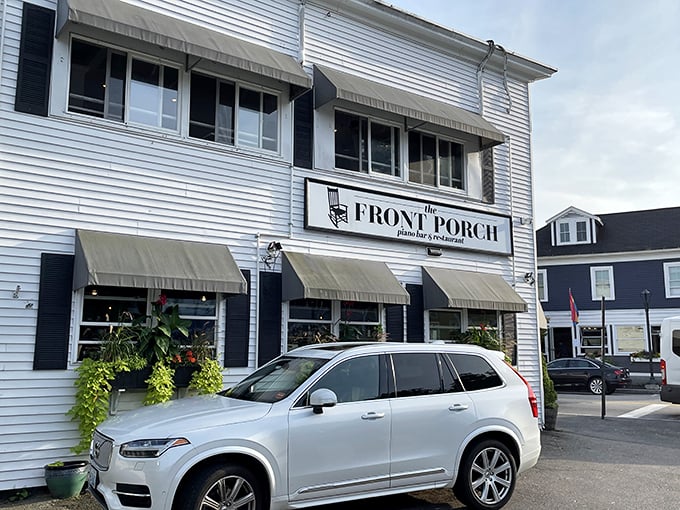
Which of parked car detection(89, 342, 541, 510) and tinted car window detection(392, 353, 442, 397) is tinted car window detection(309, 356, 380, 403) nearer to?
parked car detection(89, 342, 541, 510)

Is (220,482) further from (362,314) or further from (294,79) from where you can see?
(294,79)

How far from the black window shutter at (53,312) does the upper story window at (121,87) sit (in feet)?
7.22

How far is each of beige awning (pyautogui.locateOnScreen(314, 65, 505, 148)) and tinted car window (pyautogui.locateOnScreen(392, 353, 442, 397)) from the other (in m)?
5.27

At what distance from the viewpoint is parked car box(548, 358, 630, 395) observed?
75.1 ft

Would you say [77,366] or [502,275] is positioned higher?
[502,275]

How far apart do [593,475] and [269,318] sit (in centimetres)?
525

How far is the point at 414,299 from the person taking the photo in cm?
1178

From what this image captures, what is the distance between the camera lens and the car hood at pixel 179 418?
5391mm

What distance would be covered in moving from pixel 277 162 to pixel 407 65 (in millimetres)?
3839

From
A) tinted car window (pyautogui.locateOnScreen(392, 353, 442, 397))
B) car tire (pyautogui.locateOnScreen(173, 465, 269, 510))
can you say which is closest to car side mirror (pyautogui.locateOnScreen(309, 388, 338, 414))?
car tire (pyautogui.locateOnScreen(173, 465, 269, 510))

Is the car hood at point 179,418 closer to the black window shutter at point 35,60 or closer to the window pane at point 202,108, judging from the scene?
the black window shutter at point 35,60

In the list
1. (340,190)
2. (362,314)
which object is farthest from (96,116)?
(362,314)

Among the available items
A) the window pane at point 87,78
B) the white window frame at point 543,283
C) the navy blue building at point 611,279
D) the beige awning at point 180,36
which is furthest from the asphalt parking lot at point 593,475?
the white window frame at point 543,283

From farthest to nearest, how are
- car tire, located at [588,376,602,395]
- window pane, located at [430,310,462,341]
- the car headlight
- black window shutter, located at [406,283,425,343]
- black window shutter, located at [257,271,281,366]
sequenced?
car tire, located at [588,376,602,395] → window pane, located at [430,310,462,341] → black window shutter, located at [406,283,425,343] → black window shutter, located at [257,271,281,366] → the car headlight
